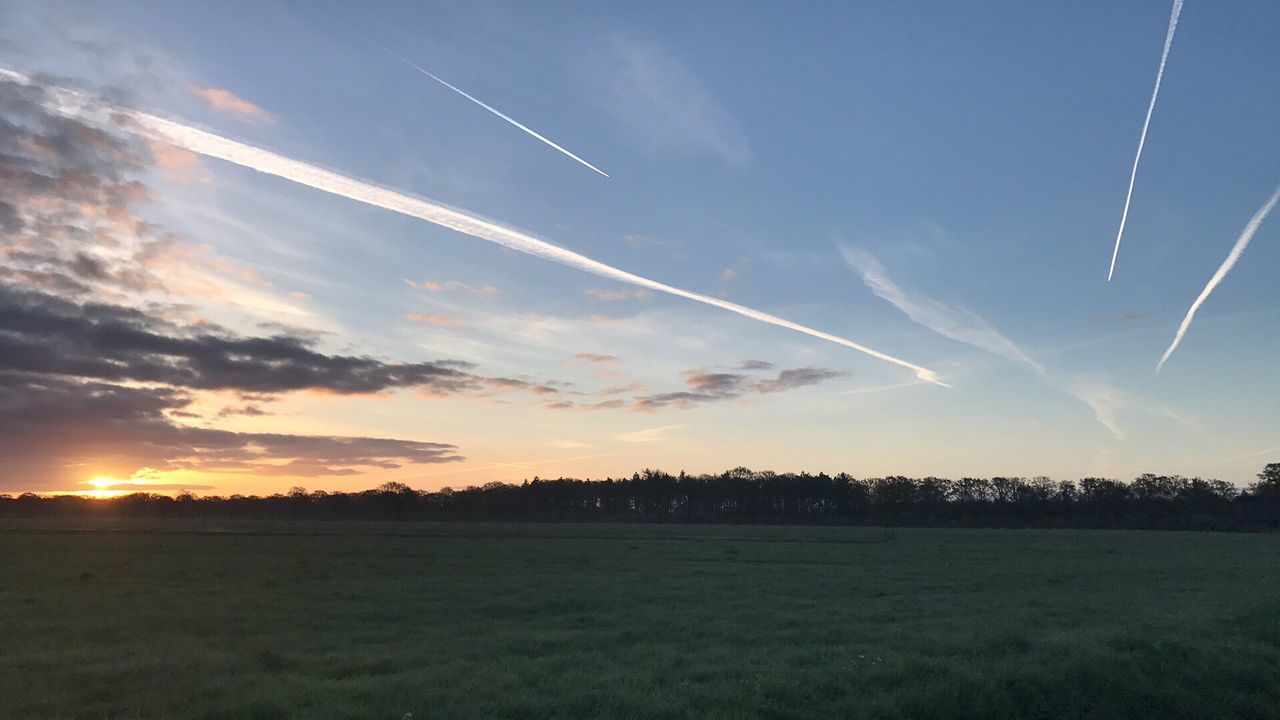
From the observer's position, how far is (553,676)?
16969mm

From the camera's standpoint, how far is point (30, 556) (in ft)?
179

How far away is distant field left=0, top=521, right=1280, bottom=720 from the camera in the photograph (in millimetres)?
15195

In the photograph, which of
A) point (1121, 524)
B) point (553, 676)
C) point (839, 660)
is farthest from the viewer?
point (1121, 524)

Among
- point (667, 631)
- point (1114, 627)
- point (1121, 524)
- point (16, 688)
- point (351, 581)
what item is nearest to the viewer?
point (16, 688)

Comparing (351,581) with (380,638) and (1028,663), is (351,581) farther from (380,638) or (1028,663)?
(1028,663)

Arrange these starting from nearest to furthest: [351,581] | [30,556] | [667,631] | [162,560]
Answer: [667,631] → [351,581] → [162,560] → [30,556]

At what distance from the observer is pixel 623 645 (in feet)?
71.6

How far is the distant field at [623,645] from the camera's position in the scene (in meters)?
15.2

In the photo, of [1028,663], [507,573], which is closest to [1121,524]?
[507,573]

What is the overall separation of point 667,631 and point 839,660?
22.8ft

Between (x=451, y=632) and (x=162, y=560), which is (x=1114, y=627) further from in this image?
(x=162, y=560)

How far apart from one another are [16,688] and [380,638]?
8.89 m

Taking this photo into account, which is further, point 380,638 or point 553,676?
point 380,638

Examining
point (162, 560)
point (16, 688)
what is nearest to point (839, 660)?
point (16, 688)
